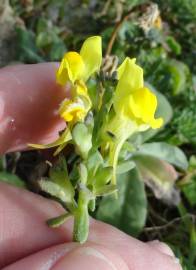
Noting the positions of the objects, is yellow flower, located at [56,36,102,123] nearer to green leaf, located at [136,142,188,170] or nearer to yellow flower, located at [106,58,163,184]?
yellow flower, located at [106,58,163,184]

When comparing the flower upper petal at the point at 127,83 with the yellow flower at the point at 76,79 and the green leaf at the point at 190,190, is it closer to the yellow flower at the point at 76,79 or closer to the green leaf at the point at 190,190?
the yellow flower at the point at 76,79

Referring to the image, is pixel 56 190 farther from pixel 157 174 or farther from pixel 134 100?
pixel 157 174

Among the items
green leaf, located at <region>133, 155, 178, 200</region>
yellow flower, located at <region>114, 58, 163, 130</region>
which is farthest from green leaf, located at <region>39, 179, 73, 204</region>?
green leaf, located at <region>133, 155, 178, 200</region>

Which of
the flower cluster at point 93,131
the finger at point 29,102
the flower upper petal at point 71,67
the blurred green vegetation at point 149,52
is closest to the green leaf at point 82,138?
the flower cluster at point 93,131

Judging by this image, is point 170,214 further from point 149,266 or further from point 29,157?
point 149,266

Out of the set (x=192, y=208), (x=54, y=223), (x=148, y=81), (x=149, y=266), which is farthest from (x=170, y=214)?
(x=54, y=223)

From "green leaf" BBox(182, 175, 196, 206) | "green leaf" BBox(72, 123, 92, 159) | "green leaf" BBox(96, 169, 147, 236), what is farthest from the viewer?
"green leaf" BBox(182, 175, 196, 206)

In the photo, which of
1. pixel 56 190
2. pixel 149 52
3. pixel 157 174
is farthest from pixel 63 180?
pixel 149 52
